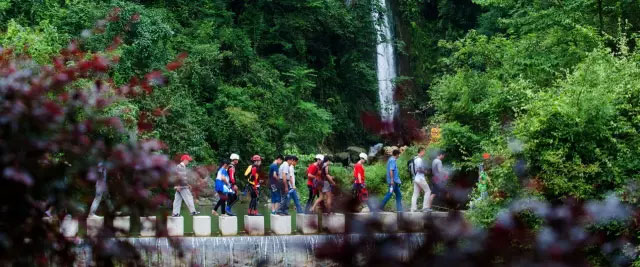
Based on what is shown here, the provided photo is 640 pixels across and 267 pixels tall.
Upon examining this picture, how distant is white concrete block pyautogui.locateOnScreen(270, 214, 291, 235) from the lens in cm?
1748

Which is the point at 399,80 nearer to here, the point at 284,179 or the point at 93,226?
the point at 284,179

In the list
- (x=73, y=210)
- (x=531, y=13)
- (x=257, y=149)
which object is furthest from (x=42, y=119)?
(x=257, y=149)

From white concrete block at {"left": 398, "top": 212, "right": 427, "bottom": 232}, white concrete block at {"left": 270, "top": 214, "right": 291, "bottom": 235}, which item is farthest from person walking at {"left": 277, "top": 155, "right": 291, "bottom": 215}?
white concrete block at {"left": 398, "top": 212, "right": 427, "bottom": 232}

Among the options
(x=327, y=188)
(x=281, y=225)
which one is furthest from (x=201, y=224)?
(x=327, y=188)

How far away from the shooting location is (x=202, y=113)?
31.7 metres

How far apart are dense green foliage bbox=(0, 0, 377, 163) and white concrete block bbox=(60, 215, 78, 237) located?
18492 millimetres

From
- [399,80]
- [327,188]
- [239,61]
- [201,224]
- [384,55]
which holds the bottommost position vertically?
[201,224]

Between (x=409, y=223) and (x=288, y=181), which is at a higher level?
(x=409, y=223)

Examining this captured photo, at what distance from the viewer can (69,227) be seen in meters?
3.80

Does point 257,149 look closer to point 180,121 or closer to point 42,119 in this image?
point 180,121

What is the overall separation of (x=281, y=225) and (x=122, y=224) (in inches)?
530

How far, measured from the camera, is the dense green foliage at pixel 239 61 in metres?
28.1

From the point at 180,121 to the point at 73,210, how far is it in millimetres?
25499

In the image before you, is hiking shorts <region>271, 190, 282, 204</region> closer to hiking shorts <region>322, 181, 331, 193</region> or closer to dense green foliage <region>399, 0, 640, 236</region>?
dense green foliage <region>399, 0, 640, 236</region>
